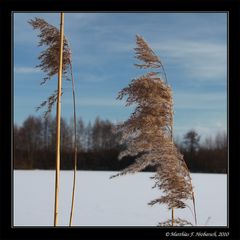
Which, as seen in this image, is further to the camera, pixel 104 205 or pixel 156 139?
pixel 104 205

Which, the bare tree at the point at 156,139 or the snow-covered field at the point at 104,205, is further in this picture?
the snow-covered field at the point at 104,205

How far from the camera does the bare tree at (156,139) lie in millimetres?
3627

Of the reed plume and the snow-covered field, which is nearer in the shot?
the reed plume

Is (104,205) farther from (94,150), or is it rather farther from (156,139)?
(156,139)

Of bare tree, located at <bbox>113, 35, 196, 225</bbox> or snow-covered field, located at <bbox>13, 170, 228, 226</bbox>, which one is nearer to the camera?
bare tree, located at <bbox>113, 35, 196, 225</bbox>

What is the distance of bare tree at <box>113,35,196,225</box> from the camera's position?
363 centimetres

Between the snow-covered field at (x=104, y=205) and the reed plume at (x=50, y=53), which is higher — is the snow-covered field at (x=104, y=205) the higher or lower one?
the lower one

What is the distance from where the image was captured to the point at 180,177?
3.66 meters

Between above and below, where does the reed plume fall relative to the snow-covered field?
above

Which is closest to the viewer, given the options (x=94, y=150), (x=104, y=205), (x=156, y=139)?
(x=156, y=139)

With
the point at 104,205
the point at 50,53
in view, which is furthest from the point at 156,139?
the point at 104,205

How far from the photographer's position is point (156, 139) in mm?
3646
